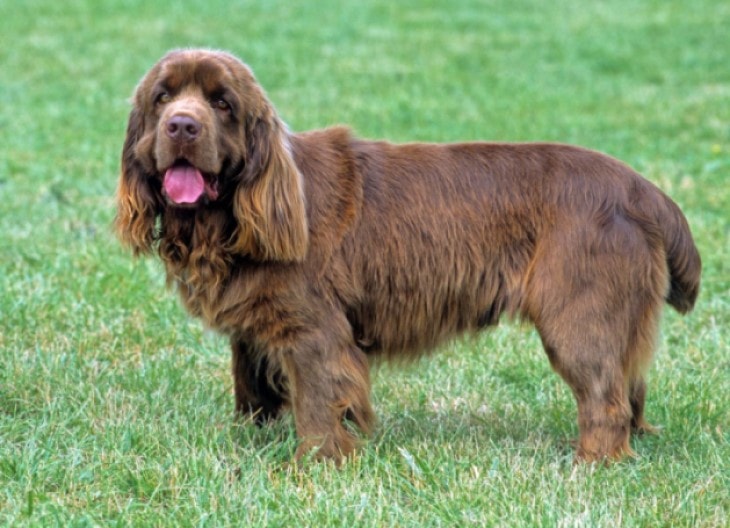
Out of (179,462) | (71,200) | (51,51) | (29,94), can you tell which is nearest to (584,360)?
(179,462)

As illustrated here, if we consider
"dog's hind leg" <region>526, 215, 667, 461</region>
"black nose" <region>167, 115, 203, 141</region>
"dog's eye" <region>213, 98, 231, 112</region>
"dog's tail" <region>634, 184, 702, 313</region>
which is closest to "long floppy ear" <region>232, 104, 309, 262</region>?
"dog's eye" <region>213, 98, 231, 112</region>

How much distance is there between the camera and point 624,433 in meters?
4.50

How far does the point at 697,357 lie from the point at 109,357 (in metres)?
2.91

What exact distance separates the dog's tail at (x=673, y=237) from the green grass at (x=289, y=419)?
65 cm

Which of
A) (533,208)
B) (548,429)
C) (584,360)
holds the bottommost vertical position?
(548,429)

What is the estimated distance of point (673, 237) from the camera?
455cm

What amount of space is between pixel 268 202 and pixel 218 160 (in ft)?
0.78

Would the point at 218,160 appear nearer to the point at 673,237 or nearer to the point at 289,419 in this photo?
the point at 289,419

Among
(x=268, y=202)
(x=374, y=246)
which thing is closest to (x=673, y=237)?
(x=374, y=246)

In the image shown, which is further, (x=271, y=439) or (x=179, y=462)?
(x=271, y=439)

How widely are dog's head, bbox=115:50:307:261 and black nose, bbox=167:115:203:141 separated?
1.6 inches

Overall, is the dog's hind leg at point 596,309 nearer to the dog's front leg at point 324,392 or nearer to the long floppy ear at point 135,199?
the dog's front leg at point 324,392

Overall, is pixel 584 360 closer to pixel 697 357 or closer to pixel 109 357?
pixel 697 357

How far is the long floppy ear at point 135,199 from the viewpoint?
440cm
